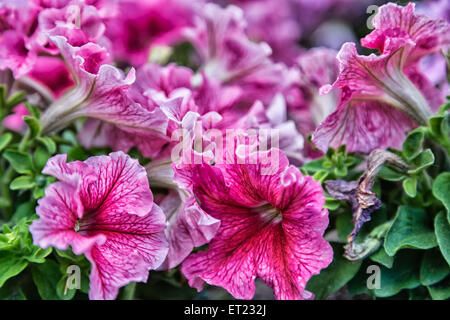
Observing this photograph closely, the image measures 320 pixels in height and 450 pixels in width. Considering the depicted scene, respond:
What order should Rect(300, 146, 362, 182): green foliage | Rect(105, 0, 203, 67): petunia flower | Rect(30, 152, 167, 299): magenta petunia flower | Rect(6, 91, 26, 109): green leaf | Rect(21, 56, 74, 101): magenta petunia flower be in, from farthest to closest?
Rect(105, 0, 203, 67): petunia flower, Rect(21, 56, 74, 101): magenta petunia flower, Rect(6, 91, 26, 109): green leaf, Rect(300, 146, 362, 182): green foliage, Rect(30, 152, 167, 299): magenta petunia flower

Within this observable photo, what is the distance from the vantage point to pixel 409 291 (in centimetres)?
102

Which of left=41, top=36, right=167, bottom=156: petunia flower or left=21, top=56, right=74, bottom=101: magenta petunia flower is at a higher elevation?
left=21, top=56, right=74, bottom=101: magenta petunia flower

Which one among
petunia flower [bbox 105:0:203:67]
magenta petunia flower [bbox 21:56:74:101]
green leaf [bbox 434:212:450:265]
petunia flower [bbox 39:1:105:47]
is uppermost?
petunia flower [bbox 105:0:203:67]

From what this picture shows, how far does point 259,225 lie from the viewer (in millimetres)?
976

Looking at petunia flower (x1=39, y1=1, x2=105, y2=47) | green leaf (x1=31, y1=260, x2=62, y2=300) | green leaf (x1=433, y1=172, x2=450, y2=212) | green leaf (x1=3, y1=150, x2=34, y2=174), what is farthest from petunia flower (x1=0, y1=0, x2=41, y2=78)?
green leaf (x1=433, y1=172, x2=450, y2=212)

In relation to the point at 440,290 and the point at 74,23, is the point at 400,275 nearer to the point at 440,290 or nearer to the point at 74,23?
the point at 440,290

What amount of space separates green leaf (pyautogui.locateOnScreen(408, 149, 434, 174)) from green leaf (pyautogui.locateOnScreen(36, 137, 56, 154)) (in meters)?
0.70

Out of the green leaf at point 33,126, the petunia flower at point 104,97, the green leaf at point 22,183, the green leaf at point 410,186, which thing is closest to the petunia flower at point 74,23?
the petunia flower at point 104,97

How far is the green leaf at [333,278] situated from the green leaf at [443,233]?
16 centimetres

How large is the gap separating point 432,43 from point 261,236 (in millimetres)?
528

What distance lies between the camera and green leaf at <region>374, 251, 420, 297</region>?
0.98 meters

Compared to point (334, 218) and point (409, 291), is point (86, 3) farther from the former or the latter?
point (409, 291)

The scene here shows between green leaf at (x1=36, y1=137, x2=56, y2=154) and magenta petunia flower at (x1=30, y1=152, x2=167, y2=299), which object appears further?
green leaf at (x1=36, y1=137, x2=56, y2=154)

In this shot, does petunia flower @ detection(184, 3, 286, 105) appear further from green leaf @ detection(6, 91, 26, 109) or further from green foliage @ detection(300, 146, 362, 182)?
green leaf @ detection(6, 91, 26, 109)
